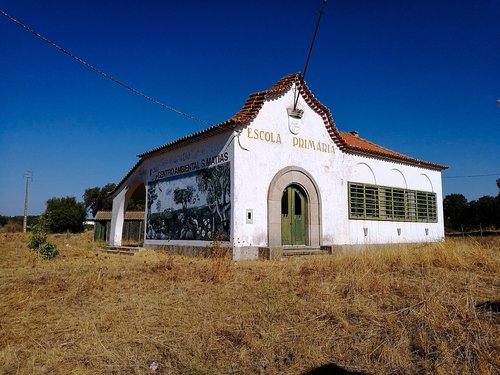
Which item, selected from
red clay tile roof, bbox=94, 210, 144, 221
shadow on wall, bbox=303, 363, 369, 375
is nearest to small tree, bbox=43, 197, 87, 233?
red clay tile roof, bbox=94, 210, 144, 221

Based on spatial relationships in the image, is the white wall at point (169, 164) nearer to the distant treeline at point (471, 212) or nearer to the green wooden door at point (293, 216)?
the green wooden door at point (293, 216)

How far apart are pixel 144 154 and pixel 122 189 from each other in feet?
8.98

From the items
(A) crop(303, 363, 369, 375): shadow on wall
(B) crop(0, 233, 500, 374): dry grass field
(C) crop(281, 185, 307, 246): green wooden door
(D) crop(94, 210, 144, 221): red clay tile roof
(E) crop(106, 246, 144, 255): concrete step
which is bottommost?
(A) crop(303, 363, 369, 375): shadow on wall

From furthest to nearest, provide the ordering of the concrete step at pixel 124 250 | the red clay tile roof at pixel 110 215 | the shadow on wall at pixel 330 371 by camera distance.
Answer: the red clay tile roof at pixel 110 215 → the concrete step at pixel 124 250 → the shadow on wall at pixel 330 371

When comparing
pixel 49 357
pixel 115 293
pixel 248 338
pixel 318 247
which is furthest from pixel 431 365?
pixel 318 247

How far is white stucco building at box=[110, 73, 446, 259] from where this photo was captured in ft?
42.4

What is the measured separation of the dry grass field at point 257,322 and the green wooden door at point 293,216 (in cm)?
553

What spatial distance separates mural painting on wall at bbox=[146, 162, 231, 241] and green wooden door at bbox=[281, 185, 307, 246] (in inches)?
96.4

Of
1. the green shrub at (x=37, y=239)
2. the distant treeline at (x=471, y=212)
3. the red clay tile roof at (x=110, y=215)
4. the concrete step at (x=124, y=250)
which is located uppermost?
the distant treeline at (x=471, y=212)

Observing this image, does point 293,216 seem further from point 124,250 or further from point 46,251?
point 46,251

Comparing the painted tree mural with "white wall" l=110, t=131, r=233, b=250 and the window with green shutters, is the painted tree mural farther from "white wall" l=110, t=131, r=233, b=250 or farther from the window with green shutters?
the window with green shutters

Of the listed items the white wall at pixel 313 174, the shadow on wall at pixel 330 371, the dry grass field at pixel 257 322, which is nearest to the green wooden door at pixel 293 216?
the white wall at pixel 313 174

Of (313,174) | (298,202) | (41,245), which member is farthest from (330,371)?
(41,245)

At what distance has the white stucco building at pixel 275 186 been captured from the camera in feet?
42.4
